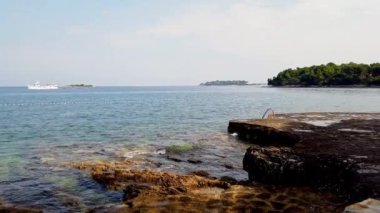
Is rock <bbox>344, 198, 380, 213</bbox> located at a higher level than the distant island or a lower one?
lower

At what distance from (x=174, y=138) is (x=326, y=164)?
1805 cm

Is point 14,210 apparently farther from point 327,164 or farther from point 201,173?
point 327,164

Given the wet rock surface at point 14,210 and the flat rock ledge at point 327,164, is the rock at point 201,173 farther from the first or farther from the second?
the wet rock surface at point 14,210

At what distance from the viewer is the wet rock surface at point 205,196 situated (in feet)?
39.2

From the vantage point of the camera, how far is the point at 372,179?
12586 mm

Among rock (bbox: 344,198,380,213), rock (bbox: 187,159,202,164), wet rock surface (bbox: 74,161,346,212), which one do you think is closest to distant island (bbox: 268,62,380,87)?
rock (bbox: 187,159,202,164)

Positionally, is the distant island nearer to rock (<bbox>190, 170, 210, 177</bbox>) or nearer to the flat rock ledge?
the flat rock ledge

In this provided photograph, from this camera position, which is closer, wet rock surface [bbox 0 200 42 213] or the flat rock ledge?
wet rock surface [bbox 0 200 42 213]

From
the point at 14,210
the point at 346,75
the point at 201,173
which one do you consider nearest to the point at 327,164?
the point at 201,173

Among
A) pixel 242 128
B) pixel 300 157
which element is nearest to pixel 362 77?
pixel 242 128

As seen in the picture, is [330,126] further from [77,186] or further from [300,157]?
[77,186]

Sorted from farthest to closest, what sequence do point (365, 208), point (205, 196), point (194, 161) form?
point (194, 161), point (205, 196), point (365, 208)

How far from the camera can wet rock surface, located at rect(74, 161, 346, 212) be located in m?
12.0

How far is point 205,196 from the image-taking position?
13.2m
